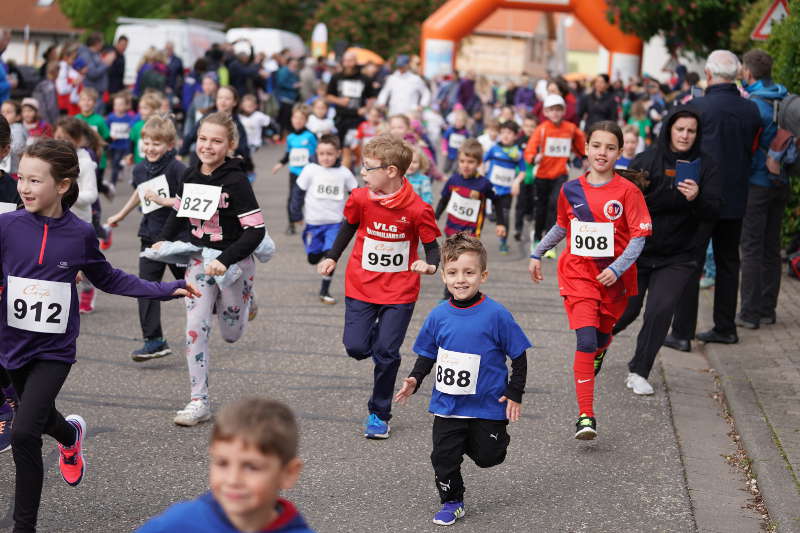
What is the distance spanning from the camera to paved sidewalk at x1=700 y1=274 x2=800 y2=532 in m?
5.67

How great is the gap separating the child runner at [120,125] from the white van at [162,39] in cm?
1408

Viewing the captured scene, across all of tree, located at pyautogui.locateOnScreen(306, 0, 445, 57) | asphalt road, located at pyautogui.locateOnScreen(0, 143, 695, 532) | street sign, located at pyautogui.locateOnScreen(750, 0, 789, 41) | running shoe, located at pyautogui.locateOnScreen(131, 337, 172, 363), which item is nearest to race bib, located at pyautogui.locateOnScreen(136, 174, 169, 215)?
running shoe, located at pyautogui.locateOnScreen(131, 337, 172, 363)

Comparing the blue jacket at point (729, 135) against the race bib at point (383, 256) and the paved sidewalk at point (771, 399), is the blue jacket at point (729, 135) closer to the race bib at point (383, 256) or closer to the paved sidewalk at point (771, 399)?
the paved sidewalk at point (771, 399)

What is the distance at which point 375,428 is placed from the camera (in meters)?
6.43

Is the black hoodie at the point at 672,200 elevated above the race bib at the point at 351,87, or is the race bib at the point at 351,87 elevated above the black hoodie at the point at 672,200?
the black hoodie at the point at 672,200

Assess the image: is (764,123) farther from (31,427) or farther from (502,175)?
(31,427)

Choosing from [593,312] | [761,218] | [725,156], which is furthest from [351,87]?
[593,312]

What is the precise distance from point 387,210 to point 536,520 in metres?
2.10

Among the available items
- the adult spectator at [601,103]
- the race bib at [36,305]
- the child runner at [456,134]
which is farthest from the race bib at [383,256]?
the adult spectator at [601,103]

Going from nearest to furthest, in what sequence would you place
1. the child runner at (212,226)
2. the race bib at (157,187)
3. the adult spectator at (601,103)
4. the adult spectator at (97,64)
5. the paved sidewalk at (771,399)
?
the paved sidewalk at (771,399) < the child runner at (212,226) < the race bib at (157,187) < the adult spectator at (97,64) < the adult spectator at (601,103)

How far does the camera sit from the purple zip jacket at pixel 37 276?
485cm

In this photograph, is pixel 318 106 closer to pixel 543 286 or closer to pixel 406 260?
pixel 543 286

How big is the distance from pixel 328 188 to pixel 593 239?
14.3 ft

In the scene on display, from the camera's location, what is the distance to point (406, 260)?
6676 millimetres
